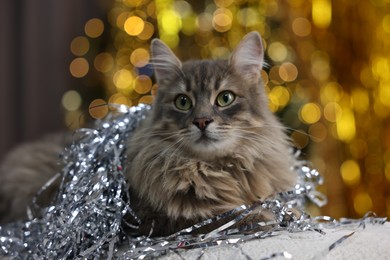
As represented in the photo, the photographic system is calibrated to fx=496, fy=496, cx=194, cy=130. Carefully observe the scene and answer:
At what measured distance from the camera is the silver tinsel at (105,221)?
1.02 metres

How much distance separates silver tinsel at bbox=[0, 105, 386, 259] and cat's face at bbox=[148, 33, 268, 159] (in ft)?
0.53

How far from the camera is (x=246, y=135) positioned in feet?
3.90

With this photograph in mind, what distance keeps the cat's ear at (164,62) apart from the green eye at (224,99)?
0.14 meters

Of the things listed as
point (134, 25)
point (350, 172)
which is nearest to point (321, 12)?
point (350, 172)

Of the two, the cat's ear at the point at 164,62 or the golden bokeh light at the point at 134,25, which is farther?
the golden bokeh light at the point at 134,25

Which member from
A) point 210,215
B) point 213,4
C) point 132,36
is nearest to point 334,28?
point 213,4

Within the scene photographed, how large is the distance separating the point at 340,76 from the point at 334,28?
0.69 feet

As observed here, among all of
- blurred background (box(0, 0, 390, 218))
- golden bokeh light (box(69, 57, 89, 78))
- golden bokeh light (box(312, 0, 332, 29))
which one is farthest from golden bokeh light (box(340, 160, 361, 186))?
golden bokeh light (box(69, 57, 89, 78))

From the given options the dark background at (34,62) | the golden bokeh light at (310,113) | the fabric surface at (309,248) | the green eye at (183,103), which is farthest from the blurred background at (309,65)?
the fabric surface at (309,248)

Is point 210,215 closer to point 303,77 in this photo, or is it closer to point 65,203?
point 65,203

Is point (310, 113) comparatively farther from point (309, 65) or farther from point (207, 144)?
point (207, 144)

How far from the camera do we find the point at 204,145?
3.71ft

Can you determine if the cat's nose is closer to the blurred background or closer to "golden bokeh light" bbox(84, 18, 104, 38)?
the blurred background

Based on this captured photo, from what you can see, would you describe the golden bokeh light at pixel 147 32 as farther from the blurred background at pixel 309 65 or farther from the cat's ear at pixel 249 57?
the cat's ear at pixel 249 57
